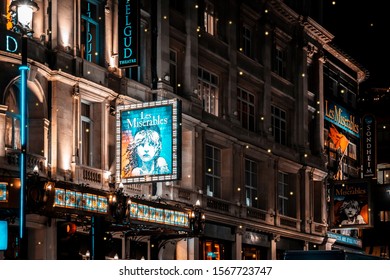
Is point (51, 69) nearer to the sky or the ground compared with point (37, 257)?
nearer to the sky

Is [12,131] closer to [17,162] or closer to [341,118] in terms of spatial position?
[17,162]

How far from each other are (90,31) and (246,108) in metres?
13.6

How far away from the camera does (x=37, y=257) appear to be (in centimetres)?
2684

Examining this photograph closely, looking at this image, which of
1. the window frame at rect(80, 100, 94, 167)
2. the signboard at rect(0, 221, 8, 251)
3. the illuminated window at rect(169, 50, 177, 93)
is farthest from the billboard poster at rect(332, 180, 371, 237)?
the signboard at rect(0, 221, 8, 251)

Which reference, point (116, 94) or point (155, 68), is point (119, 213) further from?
point (155, 68)

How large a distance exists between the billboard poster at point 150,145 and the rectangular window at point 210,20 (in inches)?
411

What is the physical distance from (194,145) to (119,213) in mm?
8890

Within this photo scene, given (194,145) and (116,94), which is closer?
(116,94)

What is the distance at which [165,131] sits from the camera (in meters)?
29.8

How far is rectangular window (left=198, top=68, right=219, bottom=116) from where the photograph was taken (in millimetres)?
38344

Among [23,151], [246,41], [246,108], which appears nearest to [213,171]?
[246,108]
